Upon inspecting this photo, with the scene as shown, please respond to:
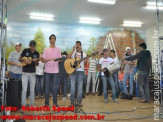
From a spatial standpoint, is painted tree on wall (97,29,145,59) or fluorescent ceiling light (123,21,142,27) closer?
fluorescent ceiling light (123,21,142,27)

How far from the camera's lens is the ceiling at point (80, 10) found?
7.34 m

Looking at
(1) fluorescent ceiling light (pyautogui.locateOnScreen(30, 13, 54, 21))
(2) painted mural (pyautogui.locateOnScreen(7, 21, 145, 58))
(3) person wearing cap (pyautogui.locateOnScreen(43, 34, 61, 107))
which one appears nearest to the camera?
(3) person wearing cap (pyautogui.locateOnScreen(43, 34, 61, 107))

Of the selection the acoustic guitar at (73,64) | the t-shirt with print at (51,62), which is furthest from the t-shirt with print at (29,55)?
the acoustic guitar at (73,64)

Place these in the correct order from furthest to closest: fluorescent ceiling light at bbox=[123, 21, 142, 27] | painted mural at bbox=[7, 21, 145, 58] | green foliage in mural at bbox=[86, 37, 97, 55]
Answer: green foliage in mural at bbox=[86, 37, 97, 55] → fluorescent ceiling light at bbox=[123, 21, 142, 27] → painted mural at bbox=[7, 21, 145, 58]

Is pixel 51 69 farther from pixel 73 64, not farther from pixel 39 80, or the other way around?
pixel 39 80

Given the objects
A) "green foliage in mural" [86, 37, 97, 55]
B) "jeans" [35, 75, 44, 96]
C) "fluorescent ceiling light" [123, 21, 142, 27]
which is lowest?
"jeans" [35, 75, 44, 96]

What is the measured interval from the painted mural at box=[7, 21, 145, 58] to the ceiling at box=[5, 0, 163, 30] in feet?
1.79

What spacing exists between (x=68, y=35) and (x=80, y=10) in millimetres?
2602

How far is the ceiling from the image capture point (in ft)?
24.1

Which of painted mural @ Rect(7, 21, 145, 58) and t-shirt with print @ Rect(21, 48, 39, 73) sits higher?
painted mural @ Rect(7, 21, 145, 58)

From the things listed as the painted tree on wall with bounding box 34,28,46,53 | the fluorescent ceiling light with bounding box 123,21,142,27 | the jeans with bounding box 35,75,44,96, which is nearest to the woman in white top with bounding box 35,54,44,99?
the jeans with bounding box 35,75,44,96

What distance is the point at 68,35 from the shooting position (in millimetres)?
10508

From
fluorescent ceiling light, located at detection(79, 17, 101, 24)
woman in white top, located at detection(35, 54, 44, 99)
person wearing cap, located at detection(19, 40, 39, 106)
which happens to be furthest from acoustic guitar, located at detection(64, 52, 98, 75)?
fluorescent ceiling light, located at detection(79, 17, 101, 24)

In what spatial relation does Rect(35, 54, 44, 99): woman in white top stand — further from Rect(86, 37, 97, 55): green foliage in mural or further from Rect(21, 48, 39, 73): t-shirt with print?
Rect(86, 37, 97, 55): green foliage in mural
